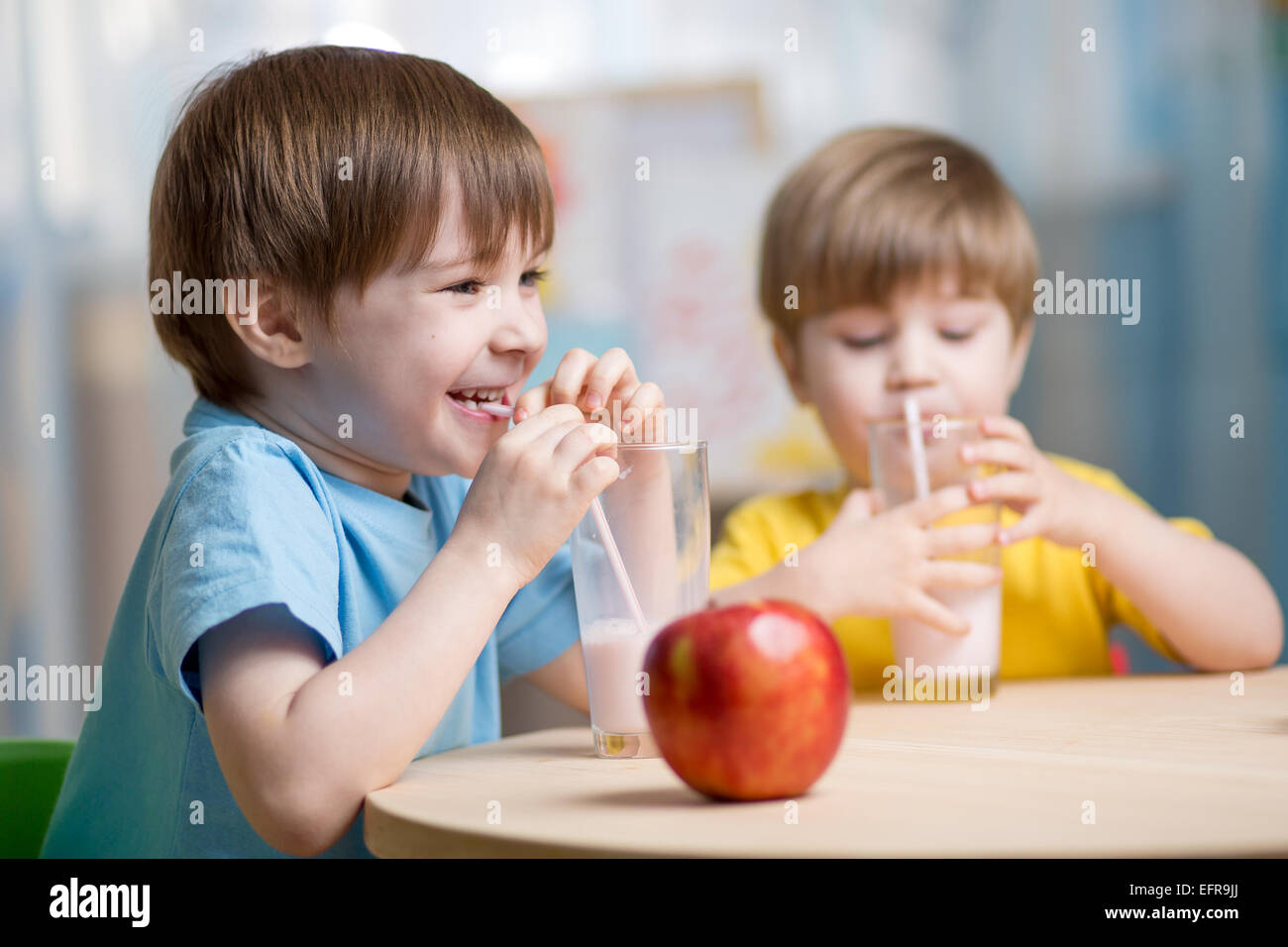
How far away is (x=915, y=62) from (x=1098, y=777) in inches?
76.3

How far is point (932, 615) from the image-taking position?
0.94 metres

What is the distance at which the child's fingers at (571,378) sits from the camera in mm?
878

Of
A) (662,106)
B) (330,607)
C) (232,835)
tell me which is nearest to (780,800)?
(330,607)

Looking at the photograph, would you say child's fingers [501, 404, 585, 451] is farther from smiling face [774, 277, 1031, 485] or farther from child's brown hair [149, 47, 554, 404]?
smiling face [774, 277, 1031, 485]

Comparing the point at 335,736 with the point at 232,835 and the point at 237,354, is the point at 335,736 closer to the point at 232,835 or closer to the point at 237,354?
the point at 232,835

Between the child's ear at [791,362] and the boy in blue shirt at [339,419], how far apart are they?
46cm

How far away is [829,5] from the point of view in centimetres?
231

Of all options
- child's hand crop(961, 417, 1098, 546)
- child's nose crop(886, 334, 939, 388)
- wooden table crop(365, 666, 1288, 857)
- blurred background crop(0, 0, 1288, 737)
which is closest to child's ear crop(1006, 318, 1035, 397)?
child's nose crop(886, 334, 939, 388)

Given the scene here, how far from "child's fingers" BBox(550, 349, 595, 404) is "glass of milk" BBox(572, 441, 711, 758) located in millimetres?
137

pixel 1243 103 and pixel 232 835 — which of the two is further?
pixel 1243 103

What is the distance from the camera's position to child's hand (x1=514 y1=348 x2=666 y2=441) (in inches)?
34.7

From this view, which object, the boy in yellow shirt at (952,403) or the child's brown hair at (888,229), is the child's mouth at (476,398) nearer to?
the boy in yellow shirt at (952,403)

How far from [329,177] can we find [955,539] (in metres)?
0.55

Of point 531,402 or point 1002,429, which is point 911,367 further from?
point 531,402
